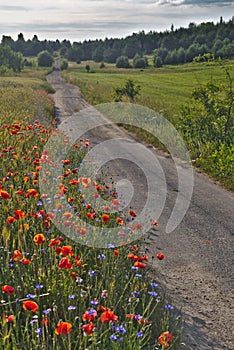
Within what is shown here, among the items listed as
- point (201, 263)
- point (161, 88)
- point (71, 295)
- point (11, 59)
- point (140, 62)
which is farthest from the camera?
point (140, 62)

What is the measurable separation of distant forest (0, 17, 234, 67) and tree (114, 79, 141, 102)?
54768 mm

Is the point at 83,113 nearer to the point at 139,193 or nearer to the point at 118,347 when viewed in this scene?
the point at 139,193

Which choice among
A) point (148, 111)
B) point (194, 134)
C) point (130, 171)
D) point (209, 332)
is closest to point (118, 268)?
point (209, 332)

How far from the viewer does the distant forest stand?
90750mm

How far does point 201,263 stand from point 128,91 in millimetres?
17798

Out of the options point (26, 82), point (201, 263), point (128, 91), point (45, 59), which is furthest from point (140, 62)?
point (201, 263)

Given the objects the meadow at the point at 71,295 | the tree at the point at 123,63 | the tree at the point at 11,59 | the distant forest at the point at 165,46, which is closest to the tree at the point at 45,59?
the distant forest at the point at 165,46

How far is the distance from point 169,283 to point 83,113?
19.2 meters

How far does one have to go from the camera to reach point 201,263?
598 cm

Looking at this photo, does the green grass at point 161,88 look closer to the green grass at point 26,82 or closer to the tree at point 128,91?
the tree at point 128,91

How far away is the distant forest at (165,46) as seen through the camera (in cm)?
9075

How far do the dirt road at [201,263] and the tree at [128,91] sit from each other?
527 inches

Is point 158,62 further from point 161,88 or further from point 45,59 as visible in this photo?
point 161,88

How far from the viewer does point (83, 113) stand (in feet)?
78.3
